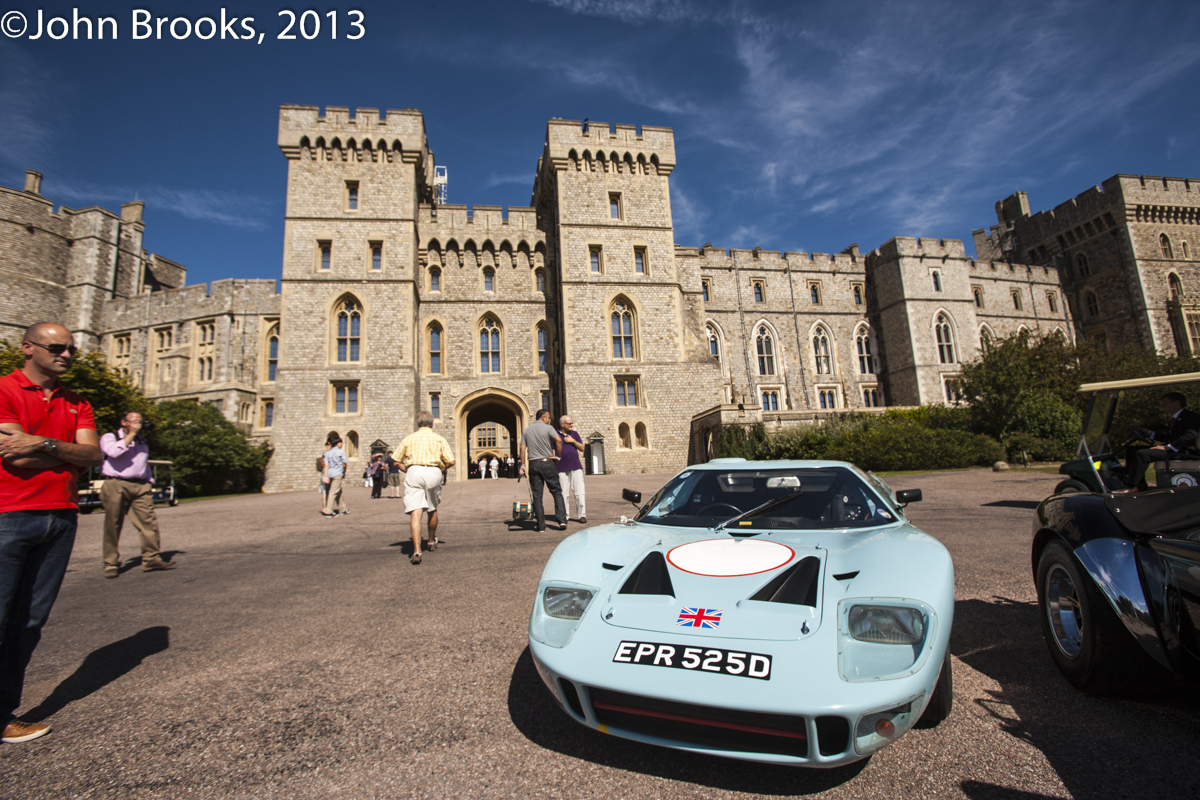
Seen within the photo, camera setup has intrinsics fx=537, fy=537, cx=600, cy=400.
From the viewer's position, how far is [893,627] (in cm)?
189

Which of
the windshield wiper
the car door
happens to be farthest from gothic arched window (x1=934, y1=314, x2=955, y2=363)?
the car door

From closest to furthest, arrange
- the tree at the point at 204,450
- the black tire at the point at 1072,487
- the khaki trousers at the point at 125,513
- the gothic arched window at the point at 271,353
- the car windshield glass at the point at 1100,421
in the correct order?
the black tire at the point at 1072,487, the car windshield glass at the point at 1100,421, the khaki trousers at the point at 125,513, the tree at the point at 204,450, the gothic arched window at the point at 271,353


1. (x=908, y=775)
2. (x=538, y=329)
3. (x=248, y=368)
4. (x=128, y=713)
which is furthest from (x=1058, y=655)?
(x=248, y=368)

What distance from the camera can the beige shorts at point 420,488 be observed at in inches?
230

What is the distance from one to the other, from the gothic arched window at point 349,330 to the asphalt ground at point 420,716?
19.0 meters

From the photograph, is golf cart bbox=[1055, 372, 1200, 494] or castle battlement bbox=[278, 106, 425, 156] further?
castle battlement bbox=[278, 106, 425, 156]

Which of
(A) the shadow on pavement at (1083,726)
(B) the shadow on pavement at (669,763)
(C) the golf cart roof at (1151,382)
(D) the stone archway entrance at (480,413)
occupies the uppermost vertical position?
(D) the stone archway entrance at (480,413)

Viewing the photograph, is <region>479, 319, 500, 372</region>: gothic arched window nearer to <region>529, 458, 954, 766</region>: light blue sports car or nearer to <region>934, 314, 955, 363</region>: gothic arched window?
<region>529, 458, 954, 766</region>: light blue sports car

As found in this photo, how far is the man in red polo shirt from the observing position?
7.59 feet

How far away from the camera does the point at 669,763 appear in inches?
77.4

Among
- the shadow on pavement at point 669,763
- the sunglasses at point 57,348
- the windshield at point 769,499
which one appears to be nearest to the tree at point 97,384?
the sunglasses at point 57,348

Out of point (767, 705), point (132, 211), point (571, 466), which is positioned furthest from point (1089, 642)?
point (132, 211)

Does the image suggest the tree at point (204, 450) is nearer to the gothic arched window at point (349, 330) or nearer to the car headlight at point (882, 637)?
the gothic arched window at point (349, 330)

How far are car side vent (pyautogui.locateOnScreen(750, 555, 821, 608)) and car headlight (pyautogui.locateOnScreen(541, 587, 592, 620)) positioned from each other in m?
0.70
